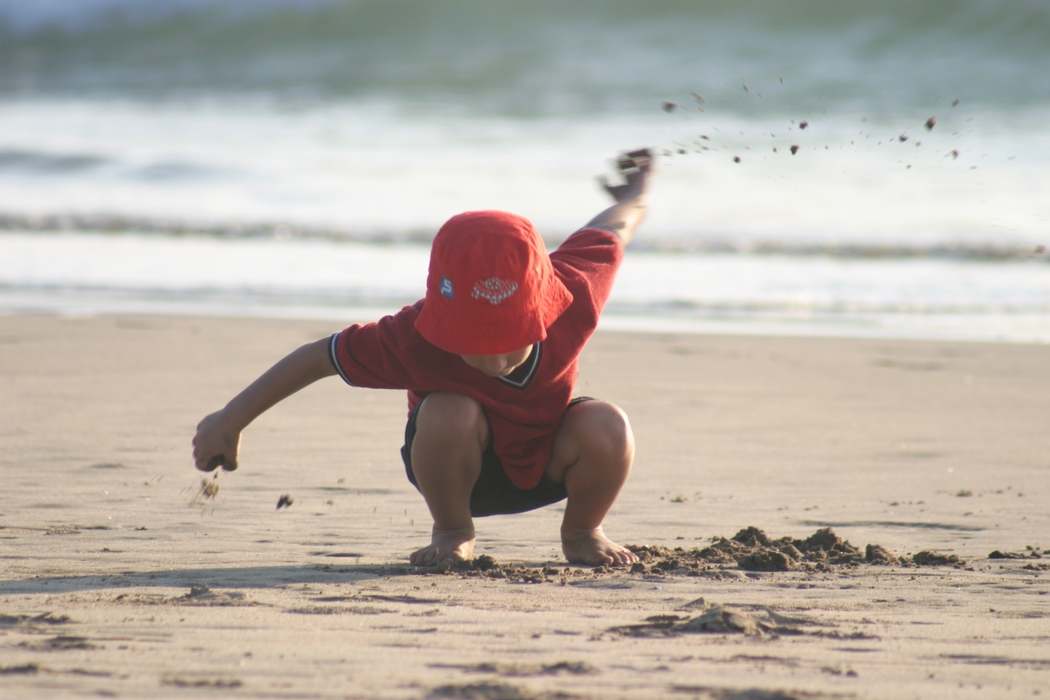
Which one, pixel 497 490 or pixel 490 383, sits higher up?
pixel 490 383

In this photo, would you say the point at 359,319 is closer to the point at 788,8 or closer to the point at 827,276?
the point at 827,276

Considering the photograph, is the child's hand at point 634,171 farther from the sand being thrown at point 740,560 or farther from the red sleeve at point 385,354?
the sand being thrown at point 740,560

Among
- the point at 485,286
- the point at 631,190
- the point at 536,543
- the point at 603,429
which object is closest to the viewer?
the point at 485,286

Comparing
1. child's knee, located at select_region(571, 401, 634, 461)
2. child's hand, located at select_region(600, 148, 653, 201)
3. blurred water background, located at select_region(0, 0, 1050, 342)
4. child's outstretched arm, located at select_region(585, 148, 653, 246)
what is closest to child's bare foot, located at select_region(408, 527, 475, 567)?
child's knee, located at select_region(571, 401, 634, 461)

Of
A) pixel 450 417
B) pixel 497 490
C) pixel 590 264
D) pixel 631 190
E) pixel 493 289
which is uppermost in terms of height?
pixel 631 190

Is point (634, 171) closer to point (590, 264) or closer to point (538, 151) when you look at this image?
point (590, 264)

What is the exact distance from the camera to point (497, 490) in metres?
2.97

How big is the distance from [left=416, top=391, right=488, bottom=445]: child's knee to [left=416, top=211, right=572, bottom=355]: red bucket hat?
26 cm

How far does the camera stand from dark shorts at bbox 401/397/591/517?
9.52 feet

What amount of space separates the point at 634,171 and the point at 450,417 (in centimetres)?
113

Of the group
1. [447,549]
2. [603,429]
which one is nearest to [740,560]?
[603,429]

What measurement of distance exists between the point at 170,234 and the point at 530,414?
944cm

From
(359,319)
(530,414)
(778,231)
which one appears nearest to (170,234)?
(359,319)

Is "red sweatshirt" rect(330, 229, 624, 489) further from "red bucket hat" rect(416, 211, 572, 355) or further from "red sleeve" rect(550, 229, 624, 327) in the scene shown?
"red bucket hat" rect(416, 211, 572, 355)
